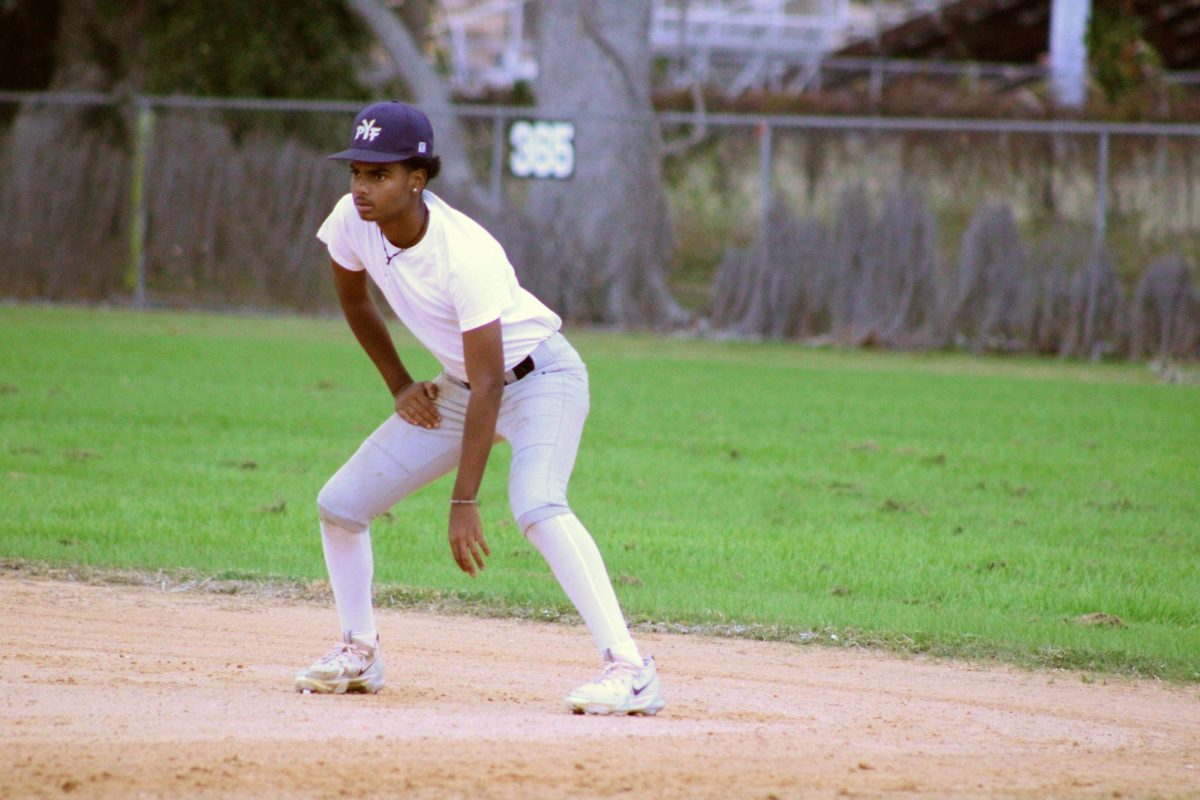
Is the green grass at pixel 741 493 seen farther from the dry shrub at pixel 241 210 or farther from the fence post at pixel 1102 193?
the dry shrub at pixel 241 210

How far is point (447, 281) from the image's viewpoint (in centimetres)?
486

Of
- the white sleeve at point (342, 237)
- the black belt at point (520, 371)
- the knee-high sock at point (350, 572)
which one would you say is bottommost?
the knee-high sock at point (350, 572)

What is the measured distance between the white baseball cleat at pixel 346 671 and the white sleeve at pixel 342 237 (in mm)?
1295

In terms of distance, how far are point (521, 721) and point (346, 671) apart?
0.70 metres

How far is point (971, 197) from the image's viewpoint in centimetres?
1927

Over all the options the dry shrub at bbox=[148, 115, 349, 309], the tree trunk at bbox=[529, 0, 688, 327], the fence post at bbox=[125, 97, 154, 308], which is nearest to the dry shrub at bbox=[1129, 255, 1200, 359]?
the tree trunk at bbox=[529, 0, 688, 327]

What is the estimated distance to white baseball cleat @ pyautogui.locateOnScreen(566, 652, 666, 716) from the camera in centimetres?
499

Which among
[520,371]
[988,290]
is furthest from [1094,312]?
[520,371]

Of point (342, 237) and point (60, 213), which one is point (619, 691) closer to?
point (342, 237)

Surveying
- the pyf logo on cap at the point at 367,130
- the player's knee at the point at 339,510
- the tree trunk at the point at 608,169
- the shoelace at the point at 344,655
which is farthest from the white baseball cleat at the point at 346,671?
the tree trunk at the point at 608,169

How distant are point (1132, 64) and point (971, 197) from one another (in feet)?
29.0

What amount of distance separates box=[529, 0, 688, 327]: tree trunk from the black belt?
1472cm

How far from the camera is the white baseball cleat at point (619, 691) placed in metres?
4.99

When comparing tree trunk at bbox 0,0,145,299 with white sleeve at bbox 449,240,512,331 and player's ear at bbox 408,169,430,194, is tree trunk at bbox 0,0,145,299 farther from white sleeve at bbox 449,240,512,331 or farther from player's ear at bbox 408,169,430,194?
white sleeve at bbox 449,240,512,331
